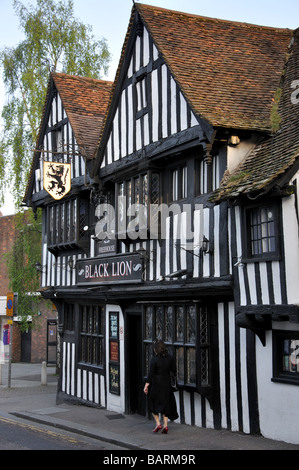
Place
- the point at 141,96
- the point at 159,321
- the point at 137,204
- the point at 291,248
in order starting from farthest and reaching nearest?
the point at 141,96, the point at 137,204, the point at 159,321, the point at 291,248

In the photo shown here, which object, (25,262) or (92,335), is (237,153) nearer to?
(92,335)

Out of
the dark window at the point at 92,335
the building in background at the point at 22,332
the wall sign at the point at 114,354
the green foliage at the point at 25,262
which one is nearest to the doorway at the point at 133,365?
the wall sign at the point at 114,354

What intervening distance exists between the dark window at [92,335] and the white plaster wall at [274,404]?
6260 mm

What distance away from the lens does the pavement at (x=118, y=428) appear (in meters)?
10.1

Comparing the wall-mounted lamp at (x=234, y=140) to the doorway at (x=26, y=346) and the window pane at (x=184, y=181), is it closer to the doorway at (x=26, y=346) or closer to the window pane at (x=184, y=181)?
the window pane at (x=184, y=181)

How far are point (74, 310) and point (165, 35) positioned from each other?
7.87m

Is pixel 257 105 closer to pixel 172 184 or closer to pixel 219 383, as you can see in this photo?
pixel 172 184

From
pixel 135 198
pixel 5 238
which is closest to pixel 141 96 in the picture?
pixel 135 198

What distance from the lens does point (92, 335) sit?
54.4 feet

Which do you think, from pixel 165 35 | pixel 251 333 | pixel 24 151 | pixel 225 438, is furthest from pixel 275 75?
pixel 24 151

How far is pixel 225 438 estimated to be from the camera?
10562 mm

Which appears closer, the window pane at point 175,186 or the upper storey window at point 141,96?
the window pane at point 175,186

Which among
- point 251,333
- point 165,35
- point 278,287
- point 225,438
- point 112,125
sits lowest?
point 225,438

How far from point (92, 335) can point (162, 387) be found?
5.52 meters
